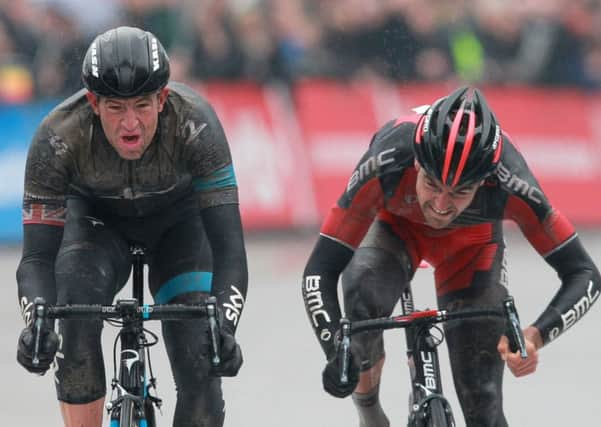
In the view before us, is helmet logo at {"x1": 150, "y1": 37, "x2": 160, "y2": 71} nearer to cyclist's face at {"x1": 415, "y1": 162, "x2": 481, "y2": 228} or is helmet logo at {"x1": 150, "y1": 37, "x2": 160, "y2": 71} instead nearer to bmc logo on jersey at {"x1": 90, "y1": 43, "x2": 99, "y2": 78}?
bmc logo on jersey at {"x1": 90, "y1": 43, "x2": 99, "y2": 78}

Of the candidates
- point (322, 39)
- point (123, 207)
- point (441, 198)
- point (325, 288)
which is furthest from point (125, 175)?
point (322, 39)

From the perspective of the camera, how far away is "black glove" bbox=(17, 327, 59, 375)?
5543mm

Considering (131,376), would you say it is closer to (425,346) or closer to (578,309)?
(425,346)

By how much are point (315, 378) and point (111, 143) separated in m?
3.82

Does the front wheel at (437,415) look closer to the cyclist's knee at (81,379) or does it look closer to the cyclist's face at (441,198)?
the cyclist's face at (441,198)

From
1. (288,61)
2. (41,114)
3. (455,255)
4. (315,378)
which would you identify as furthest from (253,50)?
(455,255)

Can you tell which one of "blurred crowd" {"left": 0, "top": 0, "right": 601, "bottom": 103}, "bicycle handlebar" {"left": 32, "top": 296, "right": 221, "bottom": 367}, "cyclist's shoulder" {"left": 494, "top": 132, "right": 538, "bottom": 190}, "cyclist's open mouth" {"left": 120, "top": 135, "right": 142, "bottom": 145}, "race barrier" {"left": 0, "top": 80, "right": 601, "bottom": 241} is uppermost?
"blurred crowd" {"left": 0, "top": 0, "right": 601, "bottom": 103}

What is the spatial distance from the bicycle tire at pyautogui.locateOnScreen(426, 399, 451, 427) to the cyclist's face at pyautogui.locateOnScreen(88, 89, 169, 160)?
5.03 feet

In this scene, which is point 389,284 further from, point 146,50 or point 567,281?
point 146,50

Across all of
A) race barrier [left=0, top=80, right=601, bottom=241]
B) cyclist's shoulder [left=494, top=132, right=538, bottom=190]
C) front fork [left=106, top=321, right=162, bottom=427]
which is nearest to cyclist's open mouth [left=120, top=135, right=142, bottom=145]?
front fork [left=106, top=321, right=162, bottom=427]

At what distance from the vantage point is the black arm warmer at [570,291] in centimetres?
605

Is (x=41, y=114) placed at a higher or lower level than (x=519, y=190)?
higher

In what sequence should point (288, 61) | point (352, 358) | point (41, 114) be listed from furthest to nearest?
point (288, 61)
point (41, 114)
point (352, 358)

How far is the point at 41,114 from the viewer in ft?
44.8
